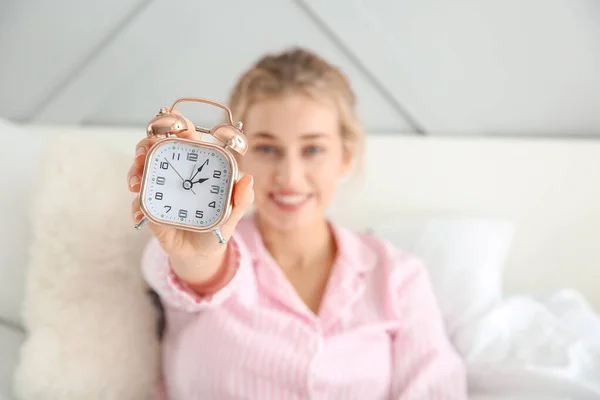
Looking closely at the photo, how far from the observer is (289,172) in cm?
101

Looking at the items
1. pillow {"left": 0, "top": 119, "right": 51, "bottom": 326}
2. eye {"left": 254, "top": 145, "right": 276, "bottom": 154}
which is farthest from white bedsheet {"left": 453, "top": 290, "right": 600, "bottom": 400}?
pillow {"left": 0, "top": 119, "right": 51, "bottom": 326}

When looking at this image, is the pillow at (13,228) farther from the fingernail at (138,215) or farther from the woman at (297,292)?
the fingernail at (138,215)

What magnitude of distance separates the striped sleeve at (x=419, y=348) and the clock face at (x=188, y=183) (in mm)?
521

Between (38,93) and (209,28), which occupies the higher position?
(209,28)

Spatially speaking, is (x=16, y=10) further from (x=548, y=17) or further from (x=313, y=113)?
→ (x=548, y=17)

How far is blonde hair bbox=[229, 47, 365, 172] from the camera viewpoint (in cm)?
104

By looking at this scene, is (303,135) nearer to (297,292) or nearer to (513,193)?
(297,292)

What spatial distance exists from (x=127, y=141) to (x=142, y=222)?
804mm

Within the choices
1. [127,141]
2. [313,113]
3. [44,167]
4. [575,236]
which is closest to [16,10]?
[127,141]

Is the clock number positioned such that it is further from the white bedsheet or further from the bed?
the white bedsheet

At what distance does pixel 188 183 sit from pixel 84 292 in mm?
434

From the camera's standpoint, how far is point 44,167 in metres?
1.06

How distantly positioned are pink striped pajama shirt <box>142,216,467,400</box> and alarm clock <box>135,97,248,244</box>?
0.22 meters

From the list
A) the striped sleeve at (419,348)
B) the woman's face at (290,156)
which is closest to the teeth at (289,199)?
the woman's face at (290,156)
